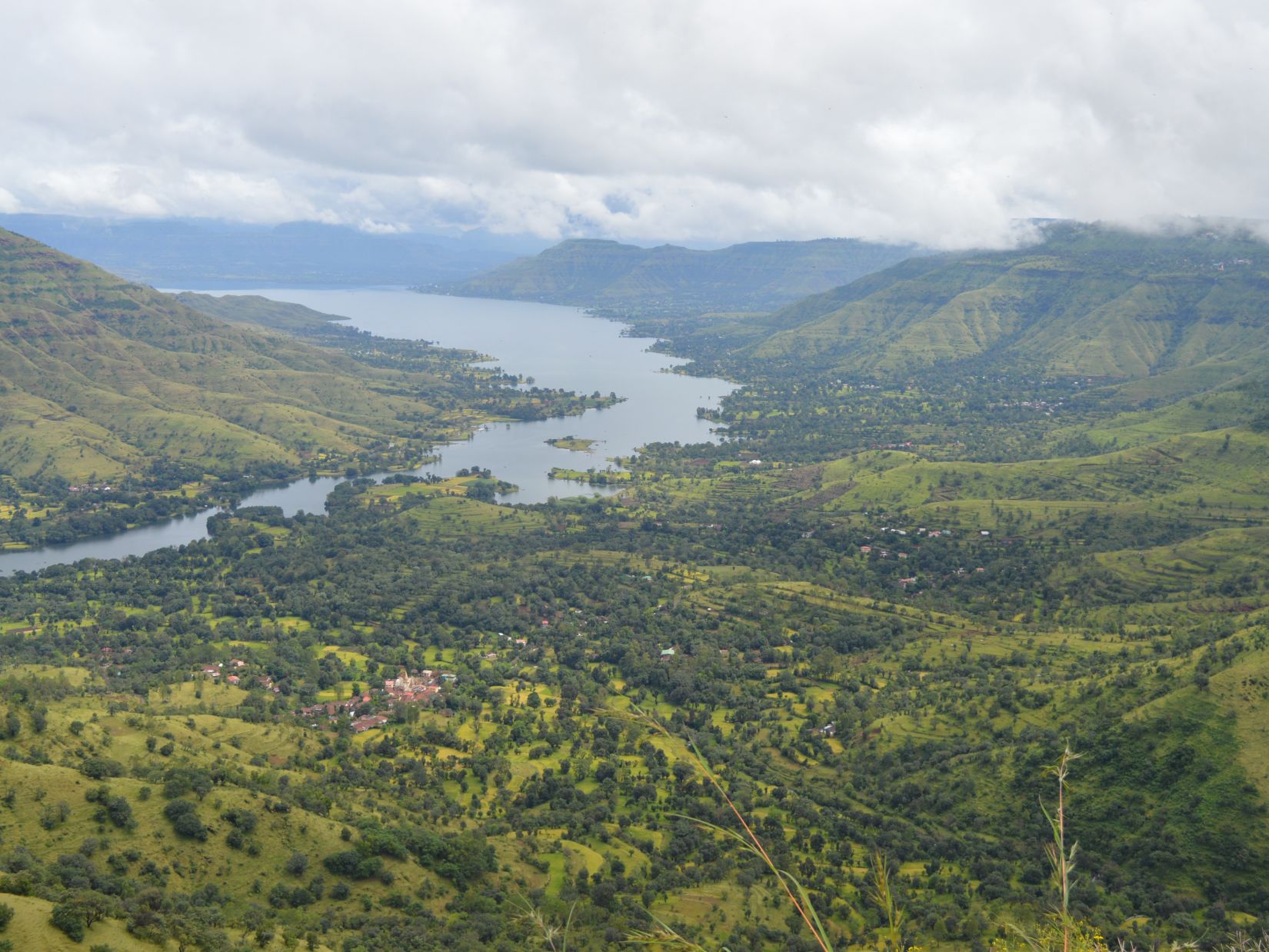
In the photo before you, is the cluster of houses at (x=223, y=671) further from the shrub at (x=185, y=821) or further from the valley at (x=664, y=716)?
the shrub at (x=185, y=821)

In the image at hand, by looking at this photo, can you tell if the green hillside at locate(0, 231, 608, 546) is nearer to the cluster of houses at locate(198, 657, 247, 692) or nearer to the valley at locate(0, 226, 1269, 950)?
the valley at locate(0, 226, 1269, 950)

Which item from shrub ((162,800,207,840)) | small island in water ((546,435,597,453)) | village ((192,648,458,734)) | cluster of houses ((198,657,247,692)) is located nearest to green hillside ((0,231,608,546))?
small island in water ((546,435,597,453))

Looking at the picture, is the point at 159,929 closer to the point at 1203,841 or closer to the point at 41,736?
the point at 41,736

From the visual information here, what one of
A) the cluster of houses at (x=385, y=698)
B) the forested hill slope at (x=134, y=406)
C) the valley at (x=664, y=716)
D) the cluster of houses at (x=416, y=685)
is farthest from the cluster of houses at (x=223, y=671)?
the forested hill slope at (x=134, y=406)

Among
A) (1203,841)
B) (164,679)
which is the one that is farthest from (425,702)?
(1203,841)

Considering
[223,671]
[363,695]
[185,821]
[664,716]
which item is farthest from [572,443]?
[185,821]

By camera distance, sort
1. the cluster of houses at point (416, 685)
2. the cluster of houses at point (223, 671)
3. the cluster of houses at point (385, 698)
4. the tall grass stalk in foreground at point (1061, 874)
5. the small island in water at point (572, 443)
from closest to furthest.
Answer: the tall grass stalk in foreground at point (1061, 874), the cluster of houses at point (385, 698), the cluster of houses at point (416, 685), the cluster of houses at point (223, 671), the small island in water at point (572, 443)

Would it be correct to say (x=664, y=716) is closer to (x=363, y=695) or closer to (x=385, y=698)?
(x=385, y=698)

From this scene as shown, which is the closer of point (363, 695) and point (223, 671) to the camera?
point (363, 695)
